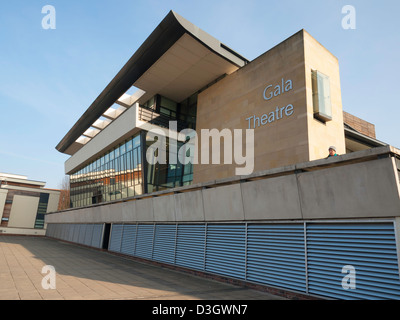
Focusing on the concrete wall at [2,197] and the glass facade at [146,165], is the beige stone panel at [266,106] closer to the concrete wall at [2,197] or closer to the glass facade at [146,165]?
the glass facade at [146,165]

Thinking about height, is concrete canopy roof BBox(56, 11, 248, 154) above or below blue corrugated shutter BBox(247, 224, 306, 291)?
above

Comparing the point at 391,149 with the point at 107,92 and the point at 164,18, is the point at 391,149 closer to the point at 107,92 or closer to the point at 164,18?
the point at 164,18

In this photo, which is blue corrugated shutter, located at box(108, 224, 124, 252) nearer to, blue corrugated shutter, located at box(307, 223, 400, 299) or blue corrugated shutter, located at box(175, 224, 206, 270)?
blue corrugated shutter, located at box(175, 224, 206, 270)

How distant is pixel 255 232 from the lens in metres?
10.2

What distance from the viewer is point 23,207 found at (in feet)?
159

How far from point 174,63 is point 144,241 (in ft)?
38.2

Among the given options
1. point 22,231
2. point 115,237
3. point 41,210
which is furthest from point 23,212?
point 115,237

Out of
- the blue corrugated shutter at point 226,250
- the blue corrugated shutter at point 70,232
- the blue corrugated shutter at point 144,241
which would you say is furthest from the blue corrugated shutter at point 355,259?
the blue corrugated shutter at point 70,232

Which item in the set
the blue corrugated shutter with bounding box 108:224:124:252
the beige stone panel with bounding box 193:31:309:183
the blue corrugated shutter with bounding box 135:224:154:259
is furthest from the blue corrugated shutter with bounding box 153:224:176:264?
the blue corrugated shutter with bounding box 108:224:124:252

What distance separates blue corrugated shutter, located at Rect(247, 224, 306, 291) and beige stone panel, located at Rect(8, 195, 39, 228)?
1958 inches

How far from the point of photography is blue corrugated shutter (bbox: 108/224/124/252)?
20.0 m

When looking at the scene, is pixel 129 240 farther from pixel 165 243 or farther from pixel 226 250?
pixel 226 250
